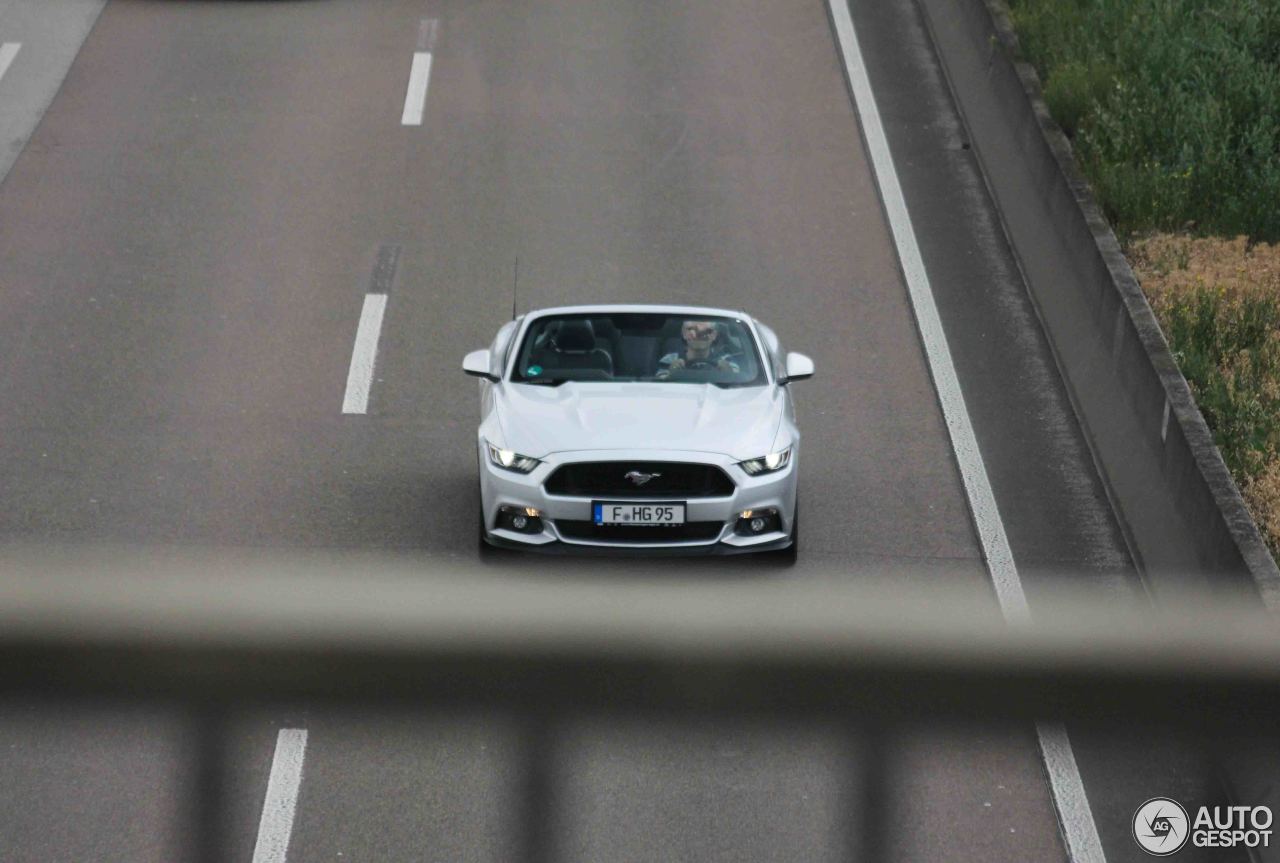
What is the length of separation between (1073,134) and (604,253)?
492 cm

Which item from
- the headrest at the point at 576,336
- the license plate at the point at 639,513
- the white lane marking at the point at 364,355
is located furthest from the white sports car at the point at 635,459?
the white lane marking at the point at 364,355

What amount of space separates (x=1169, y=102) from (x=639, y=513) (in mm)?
10063

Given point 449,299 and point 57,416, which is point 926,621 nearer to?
point 57,416

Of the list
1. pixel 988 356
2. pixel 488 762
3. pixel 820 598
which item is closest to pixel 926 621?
pixel 820 598

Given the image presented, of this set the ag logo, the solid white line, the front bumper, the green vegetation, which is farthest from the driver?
the solid white line

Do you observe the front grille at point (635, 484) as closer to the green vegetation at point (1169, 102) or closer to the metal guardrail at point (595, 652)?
the green vegetation at point (1169, 102)

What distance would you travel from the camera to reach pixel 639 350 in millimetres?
12367

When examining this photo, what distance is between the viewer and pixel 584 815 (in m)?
8.62

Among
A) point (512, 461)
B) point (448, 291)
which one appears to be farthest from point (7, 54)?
point (512, 461)

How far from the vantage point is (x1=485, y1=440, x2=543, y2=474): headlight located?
1128 centimetres

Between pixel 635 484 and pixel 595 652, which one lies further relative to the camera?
pixel 635 484

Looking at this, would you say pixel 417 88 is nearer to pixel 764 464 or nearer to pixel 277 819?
pixel 764 464

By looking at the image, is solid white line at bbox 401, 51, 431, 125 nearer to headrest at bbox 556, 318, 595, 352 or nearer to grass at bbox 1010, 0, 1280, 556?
grass at bbox 1010, 0, 1280, 556

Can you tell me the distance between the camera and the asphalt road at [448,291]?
8.71m
